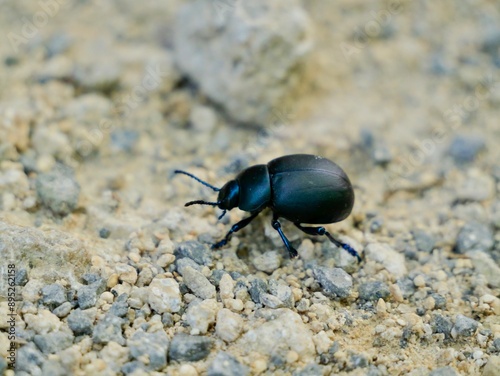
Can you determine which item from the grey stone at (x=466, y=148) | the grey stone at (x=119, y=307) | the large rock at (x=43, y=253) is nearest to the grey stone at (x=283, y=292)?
the grey stone at (x=119, y=307)

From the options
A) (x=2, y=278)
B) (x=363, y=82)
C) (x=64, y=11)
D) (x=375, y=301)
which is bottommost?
(x=375, y=301)

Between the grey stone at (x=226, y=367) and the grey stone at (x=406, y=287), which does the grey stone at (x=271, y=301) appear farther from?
the grey stone at (x=406, y=287)

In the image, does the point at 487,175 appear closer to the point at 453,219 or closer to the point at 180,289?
the point at 453,219

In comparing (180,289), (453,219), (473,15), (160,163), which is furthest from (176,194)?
(473,15)

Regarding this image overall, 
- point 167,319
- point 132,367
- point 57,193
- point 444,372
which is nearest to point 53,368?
point 132,367

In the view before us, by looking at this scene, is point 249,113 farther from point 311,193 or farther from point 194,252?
point 194,252
